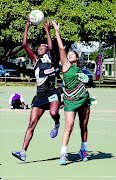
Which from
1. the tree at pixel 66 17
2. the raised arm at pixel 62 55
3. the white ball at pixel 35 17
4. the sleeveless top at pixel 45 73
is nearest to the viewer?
the raised arm at pixel 62 55

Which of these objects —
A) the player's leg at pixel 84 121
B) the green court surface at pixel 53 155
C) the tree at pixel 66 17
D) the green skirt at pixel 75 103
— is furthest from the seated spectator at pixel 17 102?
the tree at pixel 66 17

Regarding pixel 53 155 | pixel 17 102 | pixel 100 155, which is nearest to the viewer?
pixel 53 155

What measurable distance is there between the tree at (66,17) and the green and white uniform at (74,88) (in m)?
32.9

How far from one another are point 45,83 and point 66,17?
34.0 metres

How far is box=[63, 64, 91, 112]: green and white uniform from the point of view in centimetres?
895

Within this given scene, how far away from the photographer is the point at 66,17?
141 feet

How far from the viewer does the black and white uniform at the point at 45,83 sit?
930cm

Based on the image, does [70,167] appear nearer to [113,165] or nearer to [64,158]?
[64,158]

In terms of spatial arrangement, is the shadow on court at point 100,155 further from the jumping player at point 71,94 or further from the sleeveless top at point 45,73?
the sleeveless top at point 45,73

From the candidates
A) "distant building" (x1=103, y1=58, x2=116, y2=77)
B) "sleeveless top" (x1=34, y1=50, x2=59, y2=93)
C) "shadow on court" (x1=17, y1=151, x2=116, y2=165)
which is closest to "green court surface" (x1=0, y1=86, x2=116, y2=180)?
"shadow on court" (x1=17, y1=151, x2=116, y2=165)

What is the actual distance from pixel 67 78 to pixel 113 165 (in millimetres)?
1642

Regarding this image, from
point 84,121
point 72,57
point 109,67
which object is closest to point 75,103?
point 84,121

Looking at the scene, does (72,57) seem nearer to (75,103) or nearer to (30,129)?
(75,103)

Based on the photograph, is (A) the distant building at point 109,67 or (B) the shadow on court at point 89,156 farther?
(A) the distant building at point 109,67
